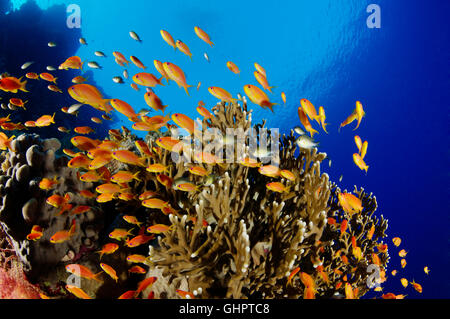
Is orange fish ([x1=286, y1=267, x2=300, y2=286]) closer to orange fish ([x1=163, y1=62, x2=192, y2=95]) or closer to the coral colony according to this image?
the coral colony

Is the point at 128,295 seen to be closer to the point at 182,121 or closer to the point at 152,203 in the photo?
the point at 152,203

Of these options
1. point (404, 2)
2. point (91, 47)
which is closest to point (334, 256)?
point (404, 2)

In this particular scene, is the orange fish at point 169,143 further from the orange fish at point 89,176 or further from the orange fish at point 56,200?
the orange fish at point 56,200

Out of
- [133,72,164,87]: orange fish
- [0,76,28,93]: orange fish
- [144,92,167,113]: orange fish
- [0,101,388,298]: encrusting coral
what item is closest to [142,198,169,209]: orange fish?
[0,101,388,298]: encrusting coral

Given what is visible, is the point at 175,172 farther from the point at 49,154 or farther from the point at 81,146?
the point at 49,154

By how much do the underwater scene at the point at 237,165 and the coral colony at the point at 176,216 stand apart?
21 millimetres

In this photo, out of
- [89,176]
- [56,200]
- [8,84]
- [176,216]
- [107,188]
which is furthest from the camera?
[8,84]

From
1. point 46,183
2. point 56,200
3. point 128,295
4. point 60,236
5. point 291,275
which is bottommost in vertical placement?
point 128,295

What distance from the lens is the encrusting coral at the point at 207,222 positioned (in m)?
2.78

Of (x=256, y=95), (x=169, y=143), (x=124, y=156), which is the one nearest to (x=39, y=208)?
(x=124, y=156)

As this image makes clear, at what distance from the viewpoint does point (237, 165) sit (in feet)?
10.9

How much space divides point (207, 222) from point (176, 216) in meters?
0.68

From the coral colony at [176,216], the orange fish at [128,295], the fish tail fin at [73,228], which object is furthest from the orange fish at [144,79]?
the orange fish at [128,295]
